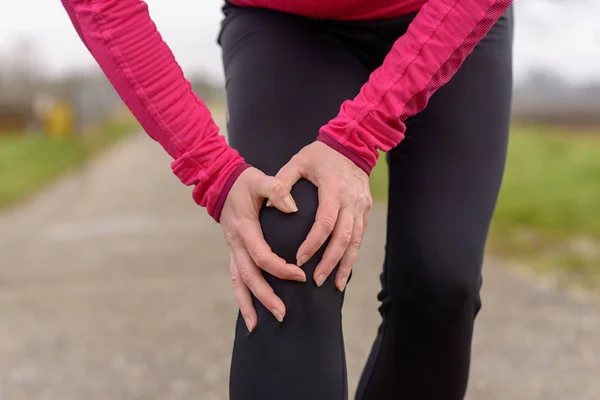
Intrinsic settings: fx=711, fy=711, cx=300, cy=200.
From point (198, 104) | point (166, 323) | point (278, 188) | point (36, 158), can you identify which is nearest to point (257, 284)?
point (278, 188)

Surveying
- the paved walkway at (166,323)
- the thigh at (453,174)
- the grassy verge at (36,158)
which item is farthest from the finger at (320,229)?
the grassy verge at (36,158)

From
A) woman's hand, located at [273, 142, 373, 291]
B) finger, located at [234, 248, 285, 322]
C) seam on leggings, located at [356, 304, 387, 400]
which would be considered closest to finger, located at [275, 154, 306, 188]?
woman's hand, located at [273, 142, 373, 291]

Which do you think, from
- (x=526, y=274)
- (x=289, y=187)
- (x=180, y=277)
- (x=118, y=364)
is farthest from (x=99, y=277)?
(x=289, y=187)

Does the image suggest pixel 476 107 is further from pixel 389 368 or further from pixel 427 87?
pixel 389 368

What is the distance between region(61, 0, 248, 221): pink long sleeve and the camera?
3.10 ft

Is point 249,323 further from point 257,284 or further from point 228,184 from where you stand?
point 228,184

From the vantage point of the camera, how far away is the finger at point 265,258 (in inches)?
34.0

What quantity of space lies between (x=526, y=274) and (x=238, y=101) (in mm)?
2889

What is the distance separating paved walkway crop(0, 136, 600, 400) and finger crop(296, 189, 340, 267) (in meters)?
1.39

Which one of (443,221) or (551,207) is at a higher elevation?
(551,207)

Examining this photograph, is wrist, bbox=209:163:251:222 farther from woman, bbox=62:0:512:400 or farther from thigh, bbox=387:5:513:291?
thigh, bbox=387:5:513:291

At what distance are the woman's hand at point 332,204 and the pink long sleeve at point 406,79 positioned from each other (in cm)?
3

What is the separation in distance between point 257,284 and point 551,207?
4.67 metres

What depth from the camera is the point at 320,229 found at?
0.87 meters
